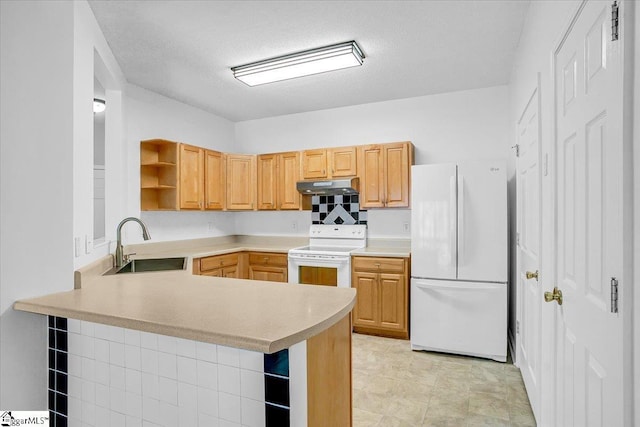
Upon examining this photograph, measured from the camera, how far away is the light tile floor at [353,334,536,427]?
225 cm

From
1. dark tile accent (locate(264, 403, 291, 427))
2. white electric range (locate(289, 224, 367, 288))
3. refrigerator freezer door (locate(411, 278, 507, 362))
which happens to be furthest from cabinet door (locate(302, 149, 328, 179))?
dark tile accent (locate(264, 403, 291, 427))

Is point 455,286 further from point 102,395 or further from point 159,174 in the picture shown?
point 159,174

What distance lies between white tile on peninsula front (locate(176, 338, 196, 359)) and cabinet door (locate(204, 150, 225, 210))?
3.17 m

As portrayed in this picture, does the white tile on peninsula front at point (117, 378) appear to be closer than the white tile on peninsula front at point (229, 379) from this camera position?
No

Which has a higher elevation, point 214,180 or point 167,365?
point 214,180

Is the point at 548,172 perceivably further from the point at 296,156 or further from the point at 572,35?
the point at 296,156

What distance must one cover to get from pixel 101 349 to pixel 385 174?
322 cm

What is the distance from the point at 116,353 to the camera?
1.44m

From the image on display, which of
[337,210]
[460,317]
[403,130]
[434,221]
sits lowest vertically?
[460,317]

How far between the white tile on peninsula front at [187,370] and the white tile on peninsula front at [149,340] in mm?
126

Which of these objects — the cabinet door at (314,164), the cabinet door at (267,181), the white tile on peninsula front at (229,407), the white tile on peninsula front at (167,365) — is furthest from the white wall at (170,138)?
the white tile on peninsula front at (229,407)

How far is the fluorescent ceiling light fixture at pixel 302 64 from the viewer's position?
113 inches

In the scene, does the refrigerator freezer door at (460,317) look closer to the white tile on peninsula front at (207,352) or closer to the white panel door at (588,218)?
the white panel door at (588,218)

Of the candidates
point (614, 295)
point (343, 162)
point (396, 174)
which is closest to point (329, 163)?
point (343, 162)
